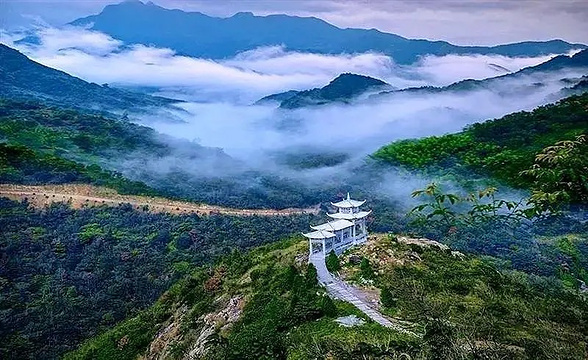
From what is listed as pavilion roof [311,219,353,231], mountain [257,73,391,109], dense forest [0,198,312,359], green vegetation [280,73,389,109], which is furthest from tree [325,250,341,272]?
mountain [257,73,391,109]

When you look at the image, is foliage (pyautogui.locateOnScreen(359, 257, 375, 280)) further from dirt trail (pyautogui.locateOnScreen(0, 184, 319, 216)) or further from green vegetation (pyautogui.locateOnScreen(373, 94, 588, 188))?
dirt trail (pyautogui.locateOnScreen(0, 184, 319, 216))

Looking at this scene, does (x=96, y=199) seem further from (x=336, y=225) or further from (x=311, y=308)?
(x=311, y=308)

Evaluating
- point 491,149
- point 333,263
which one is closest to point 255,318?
point 333,263

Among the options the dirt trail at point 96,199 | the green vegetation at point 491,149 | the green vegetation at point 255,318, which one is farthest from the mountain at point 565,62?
the dirt trail at point 96,199

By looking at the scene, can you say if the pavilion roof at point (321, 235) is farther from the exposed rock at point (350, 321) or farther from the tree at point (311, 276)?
the exposed rock at point (350, 321)

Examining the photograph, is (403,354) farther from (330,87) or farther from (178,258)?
(330,87)

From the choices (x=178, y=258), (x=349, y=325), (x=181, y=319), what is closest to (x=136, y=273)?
(x=178, y=258)
